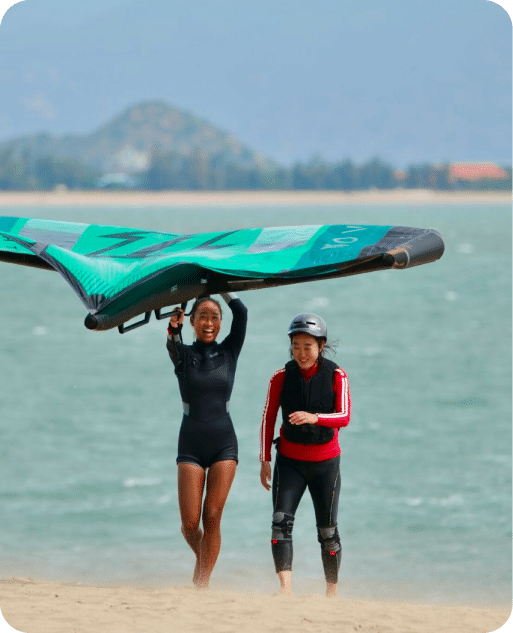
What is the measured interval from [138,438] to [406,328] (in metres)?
21.7

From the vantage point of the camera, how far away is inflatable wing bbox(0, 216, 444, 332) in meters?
5.64

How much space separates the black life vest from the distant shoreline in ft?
494

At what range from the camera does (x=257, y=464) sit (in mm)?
19188

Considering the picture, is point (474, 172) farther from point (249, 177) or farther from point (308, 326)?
point (308, 326)

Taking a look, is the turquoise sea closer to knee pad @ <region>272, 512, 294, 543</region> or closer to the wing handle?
knee pad @ <region>272, 512, 294, 543</region>

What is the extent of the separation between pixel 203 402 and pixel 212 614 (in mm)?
1160

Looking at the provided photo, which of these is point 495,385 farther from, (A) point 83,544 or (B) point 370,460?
(A) point 83,544

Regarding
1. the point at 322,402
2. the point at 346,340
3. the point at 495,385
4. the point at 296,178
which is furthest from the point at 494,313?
the point at 296,178

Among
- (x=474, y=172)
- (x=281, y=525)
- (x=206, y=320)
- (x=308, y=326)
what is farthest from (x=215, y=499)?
(x=474, y=172)

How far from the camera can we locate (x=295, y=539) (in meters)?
15.0

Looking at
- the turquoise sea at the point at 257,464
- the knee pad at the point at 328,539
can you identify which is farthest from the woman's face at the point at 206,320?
the turquoise sea at the point at 257,464

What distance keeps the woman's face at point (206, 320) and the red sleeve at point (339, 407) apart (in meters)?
0.75

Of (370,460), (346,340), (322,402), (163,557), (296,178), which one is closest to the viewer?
(322,402)

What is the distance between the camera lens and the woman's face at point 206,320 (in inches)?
240
